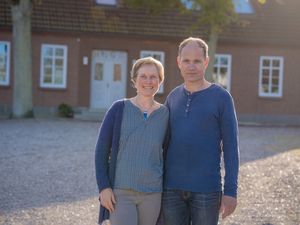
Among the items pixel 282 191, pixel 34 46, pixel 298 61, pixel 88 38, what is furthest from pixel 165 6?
pixel 282 191

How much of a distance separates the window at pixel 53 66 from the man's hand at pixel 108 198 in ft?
69.9

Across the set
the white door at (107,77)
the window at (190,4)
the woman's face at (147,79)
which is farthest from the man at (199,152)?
the white door at (107,77)

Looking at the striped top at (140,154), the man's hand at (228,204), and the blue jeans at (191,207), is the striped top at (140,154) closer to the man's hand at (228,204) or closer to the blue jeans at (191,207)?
the blue jeans at (191,207)

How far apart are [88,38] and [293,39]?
30.3ft

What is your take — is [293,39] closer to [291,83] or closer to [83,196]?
[291,83]

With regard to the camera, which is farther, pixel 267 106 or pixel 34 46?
pixel 267 106

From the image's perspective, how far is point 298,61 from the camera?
26.9 meters

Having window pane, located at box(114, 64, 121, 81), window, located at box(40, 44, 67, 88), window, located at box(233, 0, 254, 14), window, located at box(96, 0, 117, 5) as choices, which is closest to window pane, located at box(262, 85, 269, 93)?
window, located at box(233, 0, 254, 14)

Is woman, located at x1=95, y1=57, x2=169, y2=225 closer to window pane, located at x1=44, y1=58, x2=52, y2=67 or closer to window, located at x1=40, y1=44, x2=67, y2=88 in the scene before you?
window, located at x1=40, y1=44, x2=67, y2=88

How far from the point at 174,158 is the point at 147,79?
1.86 ft

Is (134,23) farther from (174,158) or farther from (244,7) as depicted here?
(174,158)

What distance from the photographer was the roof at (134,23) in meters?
24.4

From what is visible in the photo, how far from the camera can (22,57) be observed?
70.6ft

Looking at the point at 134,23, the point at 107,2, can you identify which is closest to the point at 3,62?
the point at 107,2
